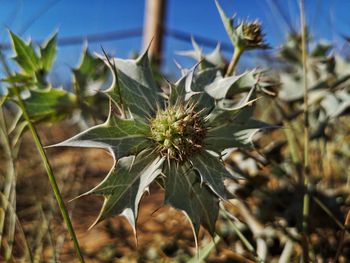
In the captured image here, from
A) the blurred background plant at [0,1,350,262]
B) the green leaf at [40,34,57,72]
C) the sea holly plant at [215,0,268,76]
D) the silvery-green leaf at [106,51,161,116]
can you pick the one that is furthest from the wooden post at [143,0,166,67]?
the silvery-green leaf at [106,51,161,116]

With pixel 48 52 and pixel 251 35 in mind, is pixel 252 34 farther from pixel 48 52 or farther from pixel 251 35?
pixel 48 52

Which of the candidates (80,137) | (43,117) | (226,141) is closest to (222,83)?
(226,141)

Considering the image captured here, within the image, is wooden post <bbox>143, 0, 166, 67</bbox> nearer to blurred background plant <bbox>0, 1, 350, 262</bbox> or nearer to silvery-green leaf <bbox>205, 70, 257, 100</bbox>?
blurred background plant <bbox>0, 1, 350, 262</bbox>

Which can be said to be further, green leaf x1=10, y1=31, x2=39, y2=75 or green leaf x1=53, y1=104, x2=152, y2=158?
green leaf x1=10, y1=31, x2=39, y2=75

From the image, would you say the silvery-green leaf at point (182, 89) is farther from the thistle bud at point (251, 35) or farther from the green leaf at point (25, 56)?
the green leaf at point (25, 56)

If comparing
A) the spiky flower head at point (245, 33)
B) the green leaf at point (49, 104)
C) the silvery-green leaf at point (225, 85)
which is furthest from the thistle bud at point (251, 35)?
the green leaf at point (49, 104)

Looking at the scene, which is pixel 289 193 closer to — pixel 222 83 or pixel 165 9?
pixel 222 83

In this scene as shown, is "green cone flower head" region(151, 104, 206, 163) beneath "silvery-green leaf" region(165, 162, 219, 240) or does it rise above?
above
